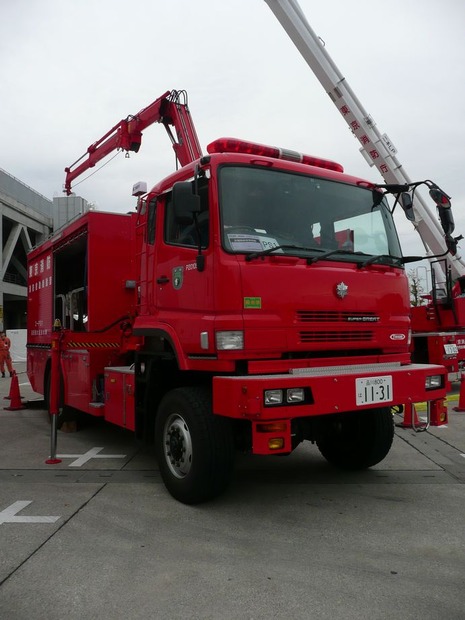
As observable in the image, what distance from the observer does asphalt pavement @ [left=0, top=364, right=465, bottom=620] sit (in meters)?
2.77

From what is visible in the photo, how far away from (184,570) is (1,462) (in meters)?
3.57

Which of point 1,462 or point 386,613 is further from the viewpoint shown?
point 1,462

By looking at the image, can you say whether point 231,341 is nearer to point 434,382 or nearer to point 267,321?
point 267,321

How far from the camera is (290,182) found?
4473 mm

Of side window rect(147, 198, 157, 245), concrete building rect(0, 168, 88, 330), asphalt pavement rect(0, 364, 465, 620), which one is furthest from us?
concrete building rect(0, 168, 88, 330)

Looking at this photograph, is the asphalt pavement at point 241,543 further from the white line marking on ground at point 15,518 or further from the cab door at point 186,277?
the cab door at point 186,277

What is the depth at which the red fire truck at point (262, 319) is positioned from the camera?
3.90 meters

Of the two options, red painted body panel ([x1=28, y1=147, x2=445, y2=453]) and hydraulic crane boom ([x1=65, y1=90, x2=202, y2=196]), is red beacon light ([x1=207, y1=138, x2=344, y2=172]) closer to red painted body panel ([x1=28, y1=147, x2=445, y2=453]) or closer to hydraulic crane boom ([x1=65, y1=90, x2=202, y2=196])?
red painted body panel ([x1=28, y1=147, x2=445, y2=453])

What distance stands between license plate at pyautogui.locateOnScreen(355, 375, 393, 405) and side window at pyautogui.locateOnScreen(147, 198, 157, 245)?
233 centimetres

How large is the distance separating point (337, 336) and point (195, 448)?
1.45 meters

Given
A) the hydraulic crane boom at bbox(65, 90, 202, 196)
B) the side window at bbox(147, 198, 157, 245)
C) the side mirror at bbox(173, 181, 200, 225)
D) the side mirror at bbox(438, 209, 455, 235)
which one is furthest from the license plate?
the hydraulic crane boom at bbox(65, 90, 202, 196)

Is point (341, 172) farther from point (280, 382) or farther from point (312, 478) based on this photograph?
point (312, 478)

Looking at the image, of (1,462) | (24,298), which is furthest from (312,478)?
(24,298)

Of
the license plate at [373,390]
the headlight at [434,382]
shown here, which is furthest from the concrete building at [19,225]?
the license plate at [373,390]
